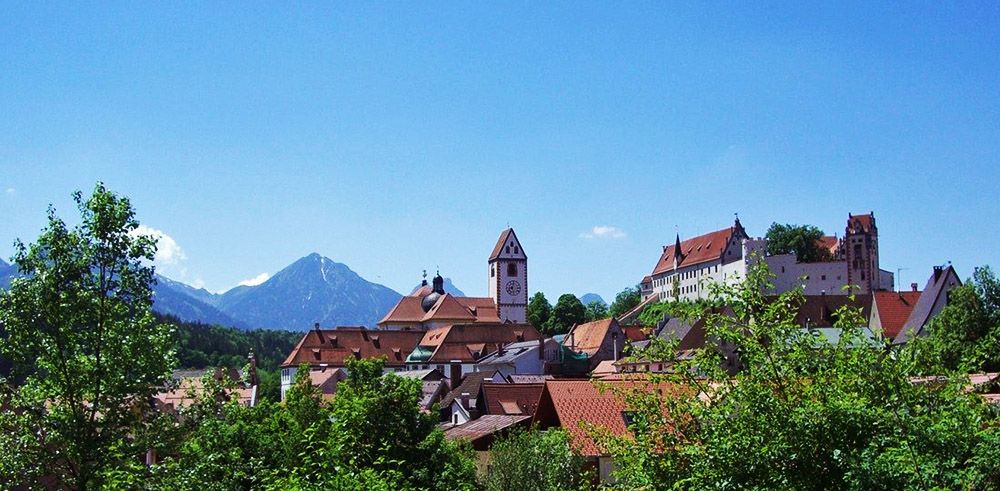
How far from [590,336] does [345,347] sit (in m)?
40.1

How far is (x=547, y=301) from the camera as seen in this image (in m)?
155

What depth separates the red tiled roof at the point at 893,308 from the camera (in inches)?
3329

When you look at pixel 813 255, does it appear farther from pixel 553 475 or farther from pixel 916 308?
pixel 553 475

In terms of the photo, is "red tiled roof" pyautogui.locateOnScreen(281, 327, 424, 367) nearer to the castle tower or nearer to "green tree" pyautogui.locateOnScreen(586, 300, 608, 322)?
"green tree" pyautogui.locateOnScreen(586, 300, 608, 322)

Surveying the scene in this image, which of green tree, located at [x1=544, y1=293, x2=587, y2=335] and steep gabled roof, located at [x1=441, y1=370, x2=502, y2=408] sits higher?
green tree, located at [x1=544, y1=293, x2=587, y2=335]

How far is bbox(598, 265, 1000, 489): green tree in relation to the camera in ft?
35.6

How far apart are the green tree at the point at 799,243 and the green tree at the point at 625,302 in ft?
99.2

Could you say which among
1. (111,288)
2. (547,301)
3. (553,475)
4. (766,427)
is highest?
(547,301)

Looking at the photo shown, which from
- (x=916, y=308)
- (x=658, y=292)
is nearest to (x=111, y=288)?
(x=916, y=308)

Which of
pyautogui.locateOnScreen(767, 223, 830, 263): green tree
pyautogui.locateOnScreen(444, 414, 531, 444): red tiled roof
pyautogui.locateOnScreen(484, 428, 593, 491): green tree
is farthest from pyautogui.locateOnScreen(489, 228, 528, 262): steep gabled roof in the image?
pyautogui.locateOnScreen(484, 428, 593, 491): green tree

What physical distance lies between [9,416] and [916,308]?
75.1 metres

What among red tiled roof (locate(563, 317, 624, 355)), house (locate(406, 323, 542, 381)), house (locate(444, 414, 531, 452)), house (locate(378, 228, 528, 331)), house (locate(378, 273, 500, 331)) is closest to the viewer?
house (locate(444, 414, 531, 452))

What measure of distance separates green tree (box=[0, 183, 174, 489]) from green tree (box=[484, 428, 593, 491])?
16043mm

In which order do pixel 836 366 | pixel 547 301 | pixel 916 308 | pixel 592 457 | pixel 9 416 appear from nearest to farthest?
1. pixel 836 366
2. pixel 9 416
3. pixel 592 457
4. pixel 916 308
5. pixel 547 301
